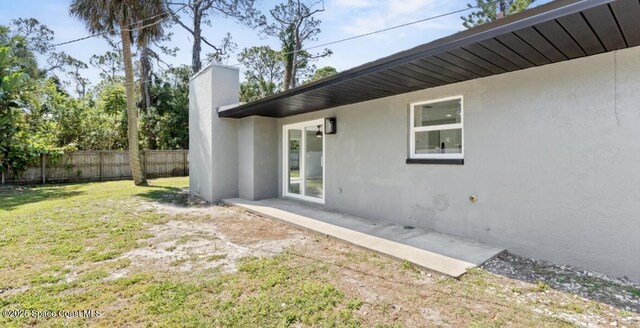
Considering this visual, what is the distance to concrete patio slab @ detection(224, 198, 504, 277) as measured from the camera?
3.89m

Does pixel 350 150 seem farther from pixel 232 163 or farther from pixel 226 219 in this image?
pixel 232 163

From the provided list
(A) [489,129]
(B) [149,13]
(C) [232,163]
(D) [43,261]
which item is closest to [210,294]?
(D) [43,261]

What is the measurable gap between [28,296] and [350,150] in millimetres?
5453

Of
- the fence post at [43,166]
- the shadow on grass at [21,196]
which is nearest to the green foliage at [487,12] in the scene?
the shadow on grass at [21,196]

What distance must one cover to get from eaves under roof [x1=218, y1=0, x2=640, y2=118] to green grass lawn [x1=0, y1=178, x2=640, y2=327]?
2.61 metres

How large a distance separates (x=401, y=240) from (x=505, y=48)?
2.96 m

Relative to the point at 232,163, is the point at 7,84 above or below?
above

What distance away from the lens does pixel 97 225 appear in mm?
6035

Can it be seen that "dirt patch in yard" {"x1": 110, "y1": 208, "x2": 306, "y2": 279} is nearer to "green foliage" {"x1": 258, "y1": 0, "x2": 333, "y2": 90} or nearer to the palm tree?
the palm tree

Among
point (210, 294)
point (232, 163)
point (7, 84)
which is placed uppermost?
point (7, 84)

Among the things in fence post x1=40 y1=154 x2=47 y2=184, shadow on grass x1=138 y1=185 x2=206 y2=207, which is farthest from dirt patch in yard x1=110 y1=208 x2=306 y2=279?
fence post x1=40 y1=154 x2=47 y2=184

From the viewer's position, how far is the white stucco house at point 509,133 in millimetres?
3316

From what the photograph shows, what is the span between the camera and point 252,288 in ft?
10.8

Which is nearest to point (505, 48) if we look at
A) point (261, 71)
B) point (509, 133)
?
point (509, 133)
